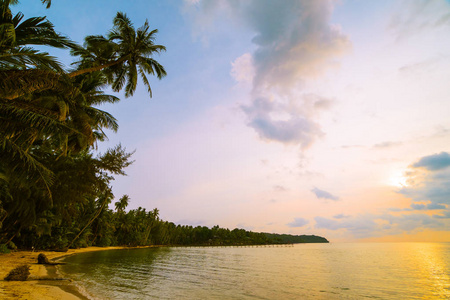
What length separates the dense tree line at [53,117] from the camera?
24.0 ft

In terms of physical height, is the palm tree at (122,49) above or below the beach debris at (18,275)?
above

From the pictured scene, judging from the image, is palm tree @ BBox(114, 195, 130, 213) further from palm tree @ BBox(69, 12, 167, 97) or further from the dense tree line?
palm tree @ BBox(69, 12, 167, 97)

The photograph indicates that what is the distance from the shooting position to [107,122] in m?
21.5

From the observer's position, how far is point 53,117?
27.3ft

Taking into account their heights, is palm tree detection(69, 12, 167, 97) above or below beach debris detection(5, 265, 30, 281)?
above

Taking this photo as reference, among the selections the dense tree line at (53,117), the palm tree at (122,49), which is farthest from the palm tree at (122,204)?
the palm tree at (122,49)

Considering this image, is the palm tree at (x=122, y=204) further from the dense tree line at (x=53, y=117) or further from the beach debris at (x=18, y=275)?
the beach debris at (x=18, y=275)

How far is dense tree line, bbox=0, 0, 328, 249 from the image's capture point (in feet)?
24.0

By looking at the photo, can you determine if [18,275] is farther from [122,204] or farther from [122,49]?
[122,204]

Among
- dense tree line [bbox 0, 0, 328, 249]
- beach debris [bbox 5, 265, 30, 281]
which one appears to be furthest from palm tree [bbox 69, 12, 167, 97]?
beach debris [bbox 5, 265, 30, 281]

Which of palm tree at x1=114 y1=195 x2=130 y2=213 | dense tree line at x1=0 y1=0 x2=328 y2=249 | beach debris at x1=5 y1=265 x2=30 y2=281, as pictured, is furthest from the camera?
palm tree at x1=114 y1=195 x2=130 y2=213

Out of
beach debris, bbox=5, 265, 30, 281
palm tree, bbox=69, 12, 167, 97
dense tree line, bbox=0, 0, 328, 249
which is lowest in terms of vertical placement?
beach debris, bbox=5, 265, 30, 281

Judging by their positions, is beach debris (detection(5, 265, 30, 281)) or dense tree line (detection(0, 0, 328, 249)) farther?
beach debris (detection(5, 265, 30, 281))

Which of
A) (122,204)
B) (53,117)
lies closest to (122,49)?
(53,117)
